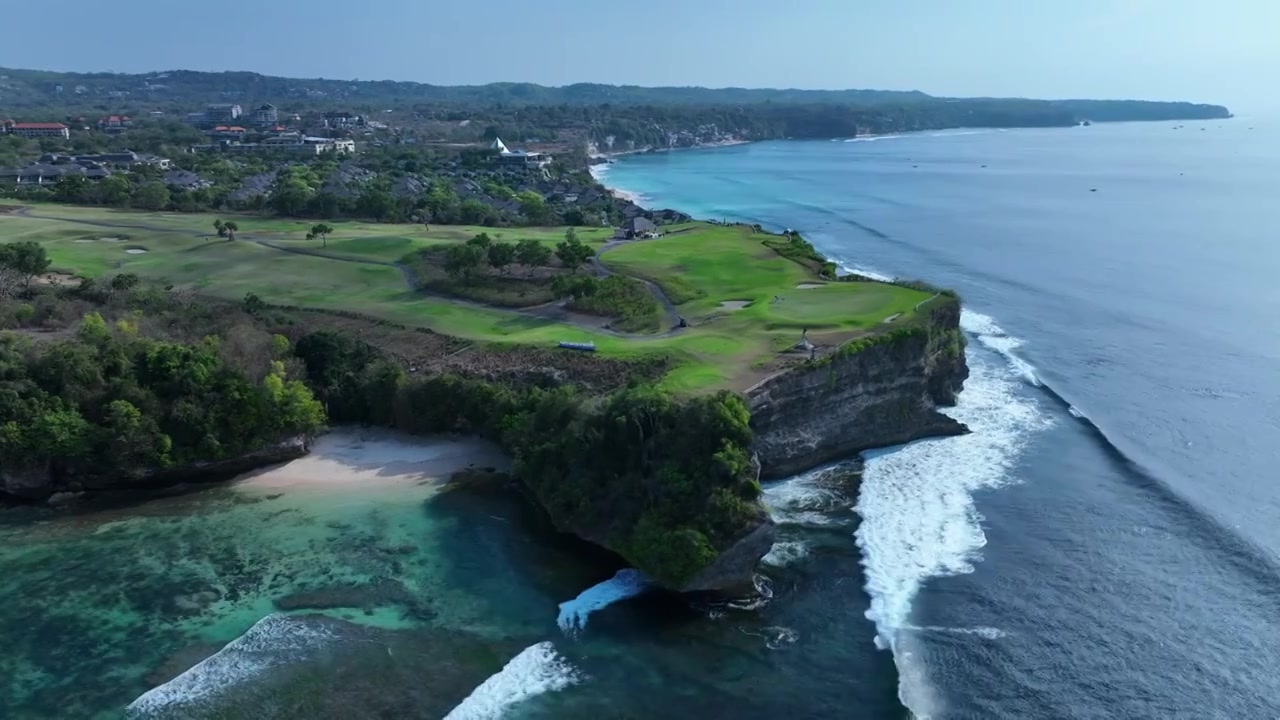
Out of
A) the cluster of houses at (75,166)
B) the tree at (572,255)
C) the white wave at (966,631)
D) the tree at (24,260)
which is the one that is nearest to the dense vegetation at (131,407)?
the tree at (24,260)

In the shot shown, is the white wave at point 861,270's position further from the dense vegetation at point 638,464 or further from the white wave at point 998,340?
the dense vegetation at point 638,464

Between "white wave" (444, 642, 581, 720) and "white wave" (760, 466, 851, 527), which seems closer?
"white wave" (444, 642, 581, 720)

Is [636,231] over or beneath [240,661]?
over

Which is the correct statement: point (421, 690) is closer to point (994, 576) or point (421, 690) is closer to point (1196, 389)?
point (994, 576)

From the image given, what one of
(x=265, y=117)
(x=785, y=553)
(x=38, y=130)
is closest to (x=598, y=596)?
(x=785, y=553)

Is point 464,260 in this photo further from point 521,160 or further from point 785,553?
point 521,160

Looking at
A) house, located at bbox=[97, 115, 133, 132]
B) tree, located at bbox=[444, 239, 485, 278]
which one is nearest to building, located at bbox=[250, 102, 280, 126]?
house, located at bbox=[97, 115, 133, 132]

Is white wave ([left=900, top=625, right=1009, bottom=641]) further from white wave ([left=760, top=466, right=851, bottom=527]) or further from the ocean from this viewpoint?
white wave ([left=760, top=466, right=851, bottom=527])

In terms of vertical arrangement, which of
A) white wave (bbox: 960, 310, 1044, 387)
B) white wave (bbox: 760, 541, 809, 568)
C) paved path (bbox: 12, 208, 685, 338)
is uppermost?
paved path (bbox: 12, 208, 685, 338)
